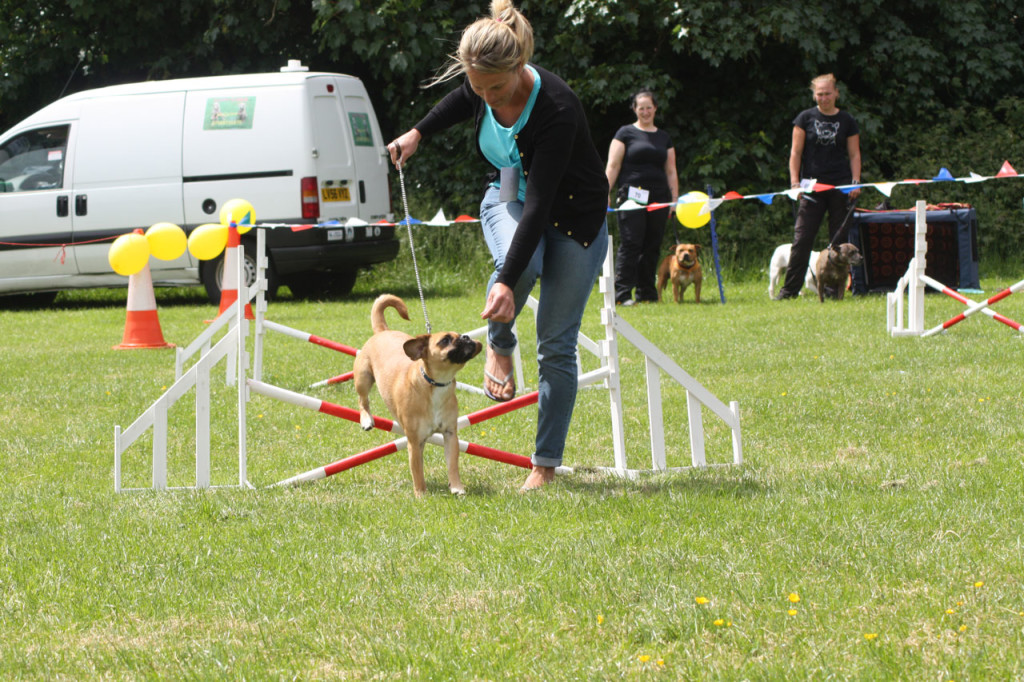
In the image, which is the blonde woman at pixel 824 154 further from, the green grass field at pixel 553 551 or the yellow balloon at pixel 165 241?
the yellow balloon at pixel 165 241

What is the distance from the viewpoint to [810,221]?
1221cm

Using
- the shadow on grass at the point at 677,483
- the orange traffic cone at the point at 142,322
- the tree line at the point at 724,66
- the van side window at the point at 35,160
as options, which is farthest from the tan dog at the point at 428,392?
the tree line at the point at 724,66

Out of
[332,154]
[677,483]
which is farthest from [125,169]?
[677,483]

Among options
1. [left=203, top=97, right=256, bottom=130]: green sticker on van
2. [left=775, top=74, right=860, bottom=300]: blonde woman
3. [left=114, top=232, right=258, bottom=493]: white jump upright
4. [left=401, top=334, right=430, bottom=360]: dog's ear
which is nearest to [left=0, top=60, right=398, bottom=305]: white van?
[left=203, top=97, right=256, bottom=130]: green sticker on van

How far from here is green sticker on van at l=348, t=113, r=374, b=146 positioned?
1403cm

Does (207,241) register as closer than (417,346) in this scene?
No

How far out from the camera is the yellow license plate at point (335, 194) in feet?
44.7

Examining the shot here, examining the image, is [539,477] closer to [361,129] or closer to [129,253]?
[129,253]

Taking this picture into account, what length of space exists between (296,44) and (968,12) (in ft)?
32.0

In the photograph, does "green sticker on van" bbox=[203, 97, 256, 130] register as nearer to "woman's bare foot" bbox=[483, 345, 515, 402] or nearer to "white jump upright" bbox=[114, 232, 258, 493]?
"white jump upright" bbox=[114, 232, 258, 493]

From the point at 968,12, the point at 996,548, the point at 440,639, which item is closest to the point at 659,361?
the point at 996,548

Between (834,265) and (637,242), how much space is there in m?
1.99

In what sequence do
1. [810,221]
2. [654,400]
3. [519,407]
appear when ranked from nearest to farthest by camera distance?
[519,407]
[654,400]
[810,221]

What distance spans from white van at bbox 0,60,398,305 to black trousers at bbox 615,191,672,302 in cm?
290
